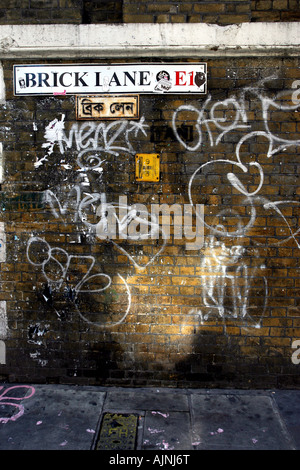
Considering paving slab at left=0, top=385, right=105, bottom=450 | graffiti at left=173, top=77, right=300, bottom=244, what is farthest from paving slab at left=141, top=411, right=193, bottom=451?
graffiti at left=173, top=77, right=300, bottom=244

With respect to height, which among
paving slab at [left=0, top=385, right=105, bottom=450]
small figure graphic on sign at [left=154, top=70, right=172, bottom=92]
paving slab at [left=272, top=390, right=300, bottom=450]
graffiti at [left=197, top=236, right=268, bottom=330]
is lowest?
paving slab at [left=272, top=390, right=300, bottom=450]

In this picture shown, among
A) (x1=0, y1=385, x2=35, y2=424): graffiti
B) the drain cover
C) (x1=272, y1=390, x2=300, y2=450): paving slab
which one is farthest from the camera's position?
(x1=0, y1=385, x2=35, y2=424): graffiti

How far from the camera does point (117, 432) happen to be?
2.72m

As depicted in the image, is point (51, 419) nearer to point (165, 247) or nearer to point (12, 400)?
point (12, 400)

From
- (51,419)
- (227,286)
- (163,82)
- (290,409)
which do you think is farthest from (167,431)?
(163,82)

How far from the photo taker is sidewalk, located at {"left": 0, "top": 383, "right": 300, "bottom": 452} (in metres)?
2.64

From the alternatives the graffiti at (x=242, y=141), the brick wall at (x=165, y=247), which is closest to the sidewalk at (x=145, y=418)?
the brick wall at (x=165, y=247)

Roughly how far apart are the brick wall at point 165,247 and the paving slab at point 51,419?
217 mm

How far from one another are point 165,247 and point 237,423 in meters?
1.80

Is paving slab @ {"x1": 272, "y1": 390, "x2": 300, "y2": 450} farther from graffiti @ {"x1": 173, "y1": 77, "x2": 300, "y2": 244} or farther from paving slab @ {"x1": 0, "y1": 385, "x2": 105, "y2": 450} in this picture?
paving slab @ {"x1": 0, "y1": 385, "x2": 105, "y2": 450}

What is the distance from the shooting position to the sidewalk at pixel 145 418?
264 cm

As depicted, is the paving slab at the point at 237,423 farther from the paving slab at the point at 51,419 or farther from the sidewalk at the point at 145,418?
the paving slab at the point at 51,419

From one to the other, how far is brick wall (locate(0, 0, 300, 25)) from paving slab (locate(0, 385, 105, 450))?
3.94m
